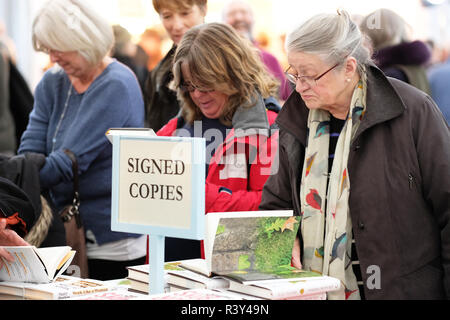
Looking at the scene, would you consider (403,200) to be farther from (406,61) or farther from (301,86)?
(406,61)

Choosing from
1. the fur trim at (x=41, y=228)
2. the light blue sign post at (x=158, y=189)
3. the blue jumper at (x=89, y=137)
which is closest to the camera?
the light blue sign post at (x=158, y=189)

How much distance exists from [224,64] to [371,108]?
0.66 meters

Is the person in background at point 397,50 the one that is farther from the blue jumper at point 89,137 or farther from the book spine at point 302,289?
the book spine at point 302,289

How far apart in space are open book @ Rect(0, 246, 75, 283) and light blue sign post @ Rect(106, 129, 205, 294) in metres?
0.31

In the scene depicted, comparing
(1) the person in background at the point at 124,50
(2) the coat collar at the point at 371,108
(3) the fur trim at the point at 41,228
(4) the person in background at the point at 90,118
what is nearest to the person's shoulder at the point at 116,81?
(4) the person in background at the point at 90,118

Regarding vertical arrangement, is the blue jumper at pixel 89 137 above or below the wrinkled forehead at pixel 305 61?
below

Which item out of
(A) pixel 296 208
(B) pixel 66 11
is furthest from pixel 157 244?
(B) pixel 66 11

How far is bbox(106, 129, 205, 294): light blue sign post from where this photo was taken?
1610mm

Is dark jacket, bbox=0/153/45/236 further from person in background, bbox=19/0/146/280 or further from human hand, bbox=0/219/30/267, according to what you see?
human hand, bbox=0/219/30/267

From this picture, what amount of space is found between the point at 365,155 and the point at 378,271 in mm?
352

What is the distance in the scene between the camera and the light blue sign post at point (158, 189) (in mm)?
1610

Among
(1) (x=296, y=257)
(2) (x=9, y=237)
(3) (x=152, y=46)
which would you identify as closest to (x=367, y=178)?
(1) (x=296, y=257)

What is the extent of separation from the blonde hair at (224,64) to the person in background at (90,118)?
0.42 m

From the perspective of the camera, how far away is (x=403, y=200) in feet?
6.42
